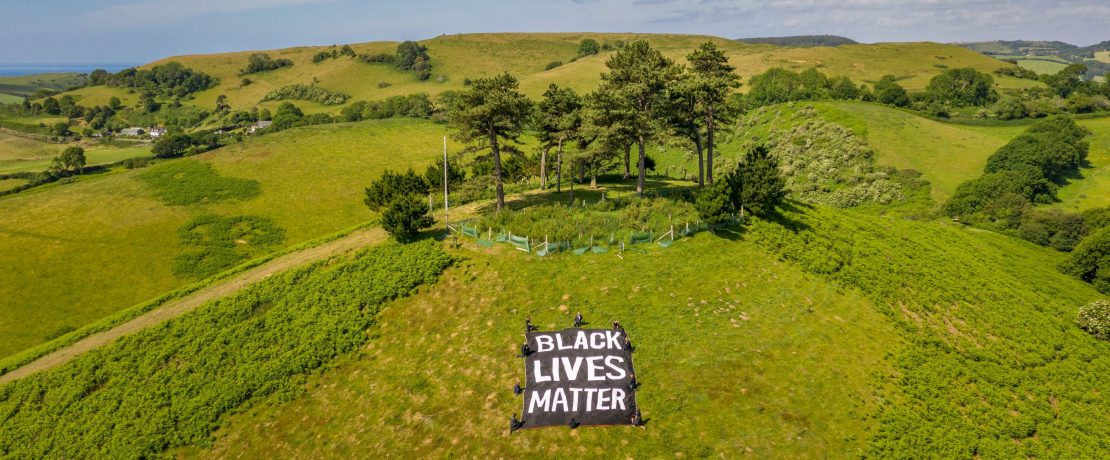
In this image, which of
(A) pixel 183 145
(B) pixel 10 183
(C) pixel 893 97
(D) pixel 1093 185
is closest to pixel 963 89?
(C) pixel 893 97

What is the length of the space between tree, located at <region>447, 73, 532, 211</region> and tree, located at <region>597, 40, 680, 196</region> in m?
9.36

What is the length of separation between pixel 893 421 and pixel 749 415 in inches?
326

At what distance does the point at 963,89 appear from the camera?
150 metres

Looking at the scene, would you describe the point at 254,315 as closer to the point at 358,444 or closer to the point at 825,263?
the point at 358,444

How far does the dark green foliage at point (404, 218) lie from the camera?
1718 inches

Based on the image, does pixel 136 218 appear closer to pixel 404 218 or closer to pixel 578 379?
pixel 404 218

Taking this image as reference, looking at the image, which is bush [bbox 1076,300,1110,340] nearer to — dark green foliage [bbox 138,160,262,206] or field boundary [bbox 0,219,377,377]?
field boundary [bbox 0,219,377,377]

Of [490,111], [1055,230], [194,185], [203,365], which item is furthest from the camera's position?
[194,185]

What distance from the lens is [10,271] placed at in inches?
2436

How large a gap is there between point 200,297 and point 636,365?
42.7 m

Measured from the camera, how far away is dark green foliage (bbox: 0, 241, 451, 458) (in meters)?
30.8

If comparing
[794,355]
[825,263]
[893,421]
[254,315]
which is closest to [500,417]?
[794,355]

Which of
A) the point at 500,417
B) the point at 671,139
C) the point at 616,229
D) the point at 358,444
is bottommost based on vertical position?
the point at 358,444

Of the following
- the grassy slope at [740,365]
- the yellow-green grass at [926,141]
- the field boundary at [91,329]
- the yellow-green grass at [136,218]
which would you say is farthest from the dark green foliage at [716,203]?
the yellow-green grass at [926,141]
